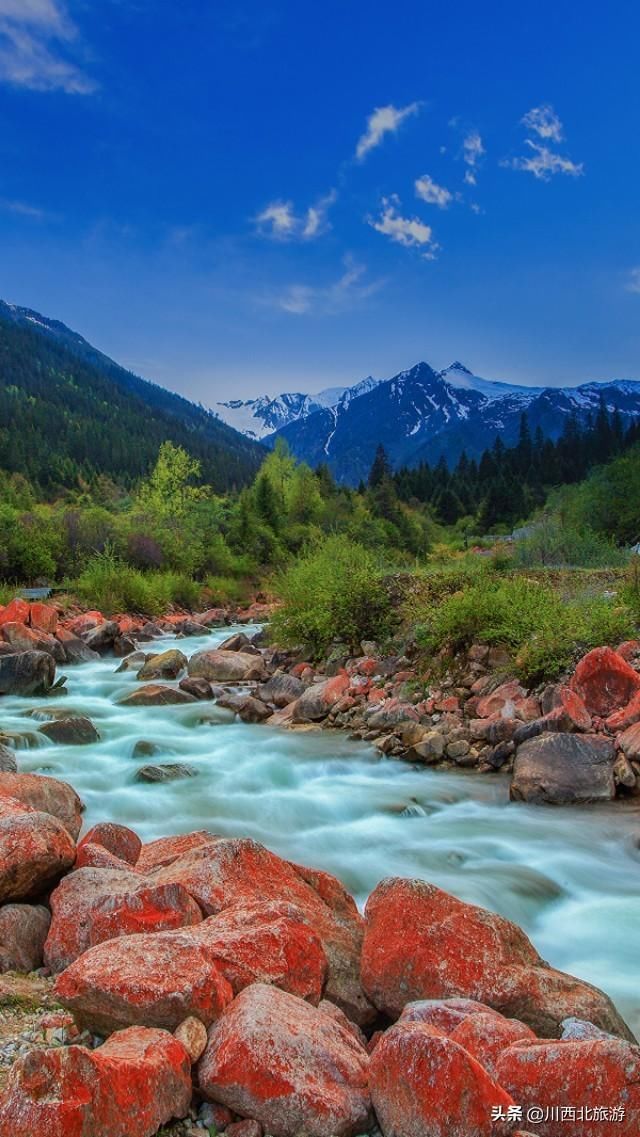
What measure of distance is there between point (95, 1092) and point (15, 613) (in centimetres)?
2030

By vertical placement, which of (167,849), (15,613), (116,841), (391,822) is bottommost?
(391,822)

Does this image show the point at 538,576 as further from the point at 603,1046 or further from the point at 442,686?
the point at 603,1046

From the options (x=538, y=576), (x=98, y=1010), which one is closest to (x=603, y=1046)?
(x=98, y=1010)

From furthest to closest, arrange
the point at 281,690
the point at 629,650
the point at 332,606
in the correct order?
the point at 332,606
the point at 281,690
the point at 629,650

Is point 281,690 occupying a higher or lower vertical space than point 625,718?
lower

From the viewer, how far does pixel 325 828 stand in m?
9.24

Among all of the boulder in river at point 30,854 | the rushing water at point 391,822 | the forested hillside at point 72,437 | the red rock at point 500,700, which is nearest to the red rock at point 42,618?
the rushing water at point 391,822

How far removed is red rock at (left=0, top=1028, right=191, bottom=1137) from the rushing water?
3.48m

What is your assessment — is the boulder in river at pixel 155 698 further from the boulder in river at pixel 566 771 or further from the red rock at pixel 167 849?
the red rock at pixel 167 849

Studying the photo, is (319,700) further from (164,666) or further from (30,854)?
(30,854)

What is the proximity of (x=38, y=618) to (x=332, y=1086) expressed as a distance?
20752 mm

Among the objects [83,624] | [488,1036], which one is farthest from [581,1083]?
[83,624]

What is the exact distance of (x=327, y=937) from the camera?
4.75m

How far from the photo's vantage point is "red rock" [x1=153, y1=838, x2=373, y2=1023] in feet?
14.6
